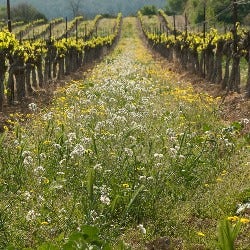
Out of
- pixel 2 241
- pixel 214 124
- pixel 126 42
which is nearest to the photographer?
pixel 2 241

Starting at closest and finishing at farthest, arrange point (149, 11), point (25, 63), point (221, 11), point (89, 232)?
point (89, 232), point (25, 63), point (221, 11), point (149, 11)

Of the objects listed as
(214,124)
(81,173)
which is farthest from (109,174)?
(214,124)

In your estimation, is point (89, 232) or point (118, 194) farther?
point (118, 194)

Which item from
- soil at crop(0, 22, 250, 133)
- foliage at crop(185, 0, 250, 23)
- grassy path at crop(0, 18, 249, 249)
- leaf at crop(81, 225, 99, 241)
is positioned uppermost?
foliage at crop(185, 0, 250, 23)

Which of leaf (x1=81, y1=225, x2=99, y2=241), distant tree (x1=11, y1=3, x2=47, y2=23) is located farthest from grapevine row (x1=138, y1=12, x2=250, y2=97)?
distant tree (x1=11, y1=3, x2=47, y2=23)

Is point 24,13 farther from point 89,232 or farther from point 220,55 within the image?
point 89,232

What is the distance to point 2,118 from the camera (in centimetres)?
1788

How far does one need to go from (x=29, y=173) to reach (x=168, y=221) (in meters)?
3.47

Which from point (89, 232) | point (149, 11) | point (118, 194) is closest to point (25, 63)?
point (118, 194)

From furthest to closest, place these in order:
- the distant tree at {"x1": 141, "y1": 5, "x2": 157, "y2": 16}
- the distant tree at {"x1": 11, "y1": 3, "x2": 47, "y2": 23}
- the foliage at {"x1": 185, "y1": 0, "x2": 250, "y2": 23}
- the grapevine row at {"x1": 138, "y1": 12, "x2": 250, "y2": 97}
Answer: the distant tree at {"x1": 141, "y1": 5, "x2": 157, "y2": 16}, the distant tree at {"x1": 11, "y1": 3, "x2": 47, "y2": 23}, the foliage at {"x1": 185, "y1": 0, "x2": 250, "y2": 23}, the grapevine row at {"x1": 138, "y1": 12, "x2": 250, "y2": 97}

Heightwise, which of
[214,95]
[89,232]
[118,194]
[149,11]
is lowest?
[214,95]

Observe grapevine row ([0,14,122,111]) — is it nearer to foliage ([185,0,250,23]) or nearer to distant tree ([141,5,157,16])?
foliage ([185,0,250,23])

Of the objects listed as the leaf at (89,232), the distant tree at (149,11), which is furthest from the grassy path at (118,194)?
the distant tree at (149,11)

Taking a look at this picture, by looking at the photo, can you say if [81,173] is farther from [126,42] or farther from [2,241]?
[126,42]
